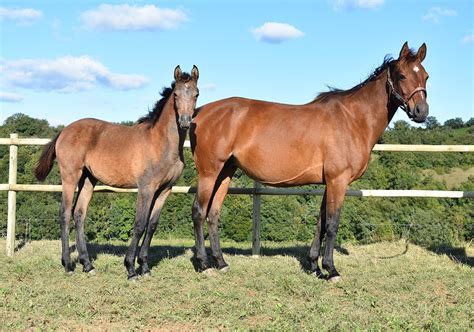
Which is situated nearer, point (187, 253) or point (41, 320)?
point (41, 320)

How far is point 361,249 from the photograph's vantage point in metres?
8.38

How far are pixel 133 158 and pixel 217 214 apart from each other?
137cm

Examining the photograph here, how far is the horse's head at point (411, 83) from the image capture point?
5853mm

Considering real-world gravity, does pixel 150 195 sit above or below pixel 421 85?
below

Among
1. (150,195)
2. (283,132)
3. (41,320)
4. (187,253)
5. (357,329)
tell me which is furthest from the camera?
(187,253)

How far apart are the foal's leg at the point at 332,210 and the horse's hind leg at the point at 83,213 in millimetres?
2894

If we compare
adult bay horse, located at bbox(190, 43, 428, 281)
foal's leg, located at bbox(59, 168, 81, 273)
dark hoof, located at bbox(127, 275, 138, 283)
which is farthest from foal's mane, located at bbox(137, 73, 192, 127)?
dark hoof, located at bbox(127, 275, 138, 283)

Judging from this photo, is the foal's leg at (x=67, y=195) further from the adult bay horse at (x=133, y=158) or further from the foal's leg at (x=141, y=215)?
the foal's leg at (x=141, y=215)

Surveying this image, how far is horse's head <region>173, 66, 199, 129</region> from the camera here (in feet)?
18.4

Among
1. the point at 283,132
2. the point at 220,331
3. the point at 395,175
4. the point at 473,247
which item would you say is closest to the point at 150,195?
the point at 283,132

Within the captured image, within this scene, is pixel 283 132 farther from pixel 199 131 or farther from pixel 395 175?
pixel 395 175

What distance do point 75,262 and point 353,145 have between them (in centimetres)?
402

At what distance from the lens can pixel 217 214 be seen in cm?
675

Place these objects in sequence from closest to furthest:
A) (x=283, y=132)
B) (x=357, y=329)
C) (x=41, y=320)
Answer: (x=357, y=329), (x=41, y=320), (x=283, y=132)
